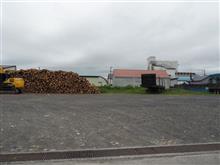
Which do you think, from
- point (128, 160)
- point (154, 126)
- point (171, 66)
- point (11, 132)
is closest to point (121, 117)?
point (154, 126)

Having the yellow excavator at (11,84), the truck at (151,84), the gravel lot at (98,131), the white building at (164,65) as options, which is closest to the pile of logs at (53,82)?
the yellow excavator at (11,84)

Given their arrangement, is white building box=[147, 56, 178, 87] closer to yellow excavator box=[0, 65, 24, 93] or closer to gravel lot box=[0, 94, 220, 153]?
yellow excavator box=[0, 65, 24, 93]

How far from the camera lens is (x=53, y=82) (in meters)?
29.3

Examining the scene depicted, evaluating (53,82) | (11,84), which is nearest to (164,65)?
(53,82)

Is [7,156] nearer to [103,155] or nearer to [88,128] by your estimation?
[103,155]

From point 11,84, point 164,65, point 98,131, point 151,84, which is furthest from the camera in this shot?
point 164,65

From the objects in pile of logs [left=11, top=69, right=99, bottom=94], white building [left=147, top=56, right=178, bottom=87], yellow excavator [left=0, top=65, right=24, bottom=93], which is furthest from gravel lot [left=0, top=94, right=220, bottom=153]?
white building [left=147, top=56, right=178, bottom=87]

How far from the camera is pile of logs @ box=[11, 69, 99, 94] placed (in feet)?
94.7

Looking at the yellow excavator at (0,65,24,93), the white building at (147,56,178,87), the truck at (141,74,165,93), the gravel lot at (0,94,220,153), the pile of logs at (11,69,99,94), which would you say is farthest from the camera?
the white building at (147,56,178,87)

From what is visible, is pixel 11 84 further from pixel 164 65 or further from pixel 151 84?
pixel 164 65

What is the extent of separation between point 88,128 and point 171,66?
271 ft

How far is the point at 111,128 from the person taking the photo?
29.5 ft

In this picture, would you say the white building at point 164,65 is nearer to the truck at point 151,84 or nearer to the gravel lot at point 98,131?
the truck at point 151,84

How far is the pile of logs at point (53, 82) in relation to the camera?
28.9m
